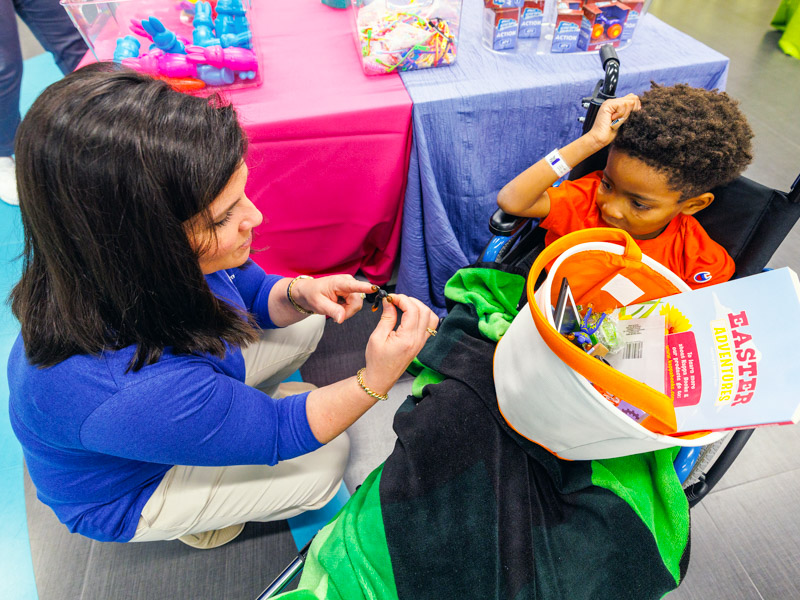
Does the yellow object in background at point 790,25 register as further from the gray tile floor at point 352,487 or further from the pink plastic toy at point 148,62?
the pink plastic toy at point 148,62

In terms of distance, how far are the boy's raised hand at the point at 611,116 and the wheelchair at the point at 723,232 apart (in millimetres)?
23

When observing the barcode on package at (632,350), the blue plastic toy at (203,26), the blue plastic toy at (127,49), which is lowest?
the barcode on package at (632,350)

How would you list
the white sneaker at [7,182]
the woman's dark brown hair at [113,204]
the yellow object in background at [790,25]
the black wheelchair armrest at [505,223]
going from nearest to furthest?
the woman's dark brown hair at [113,204]
the black wheelchair armrest at [505,223]
the white sneaker at [7,182]
the yellow object in background at [790,25]

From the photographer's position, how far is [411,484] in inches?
29.7

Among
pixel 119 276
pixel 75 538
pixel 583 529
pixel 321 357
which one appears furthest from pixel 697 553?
pixel 75 538

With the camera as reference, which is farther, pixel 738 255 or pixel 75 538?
pixel 75 538

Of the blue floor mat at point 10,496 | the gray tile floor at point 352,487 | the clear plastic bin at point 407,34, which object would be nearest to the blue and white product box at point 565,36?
the clear plastic bin at point 407,34

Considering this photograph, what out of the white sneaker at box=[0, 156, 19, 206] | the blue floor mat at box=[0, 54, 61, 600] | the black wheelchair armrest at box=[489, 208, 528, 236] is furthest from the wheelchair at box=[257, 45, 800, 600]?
the white sneaker at box=[0, 156, 19, 206]

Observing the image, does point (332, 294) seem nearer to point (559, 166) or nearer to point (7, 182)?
point (559, 166)

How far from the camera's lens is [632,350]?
28.6 inches

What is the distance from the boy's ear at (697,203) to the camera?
97 cm

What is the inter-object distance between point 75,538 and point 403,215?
1273 mm

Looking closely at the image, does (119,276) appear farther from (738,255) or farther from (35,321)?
(738,255)

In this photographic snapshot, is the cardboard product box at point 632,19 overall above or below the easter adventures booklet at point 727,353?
above
